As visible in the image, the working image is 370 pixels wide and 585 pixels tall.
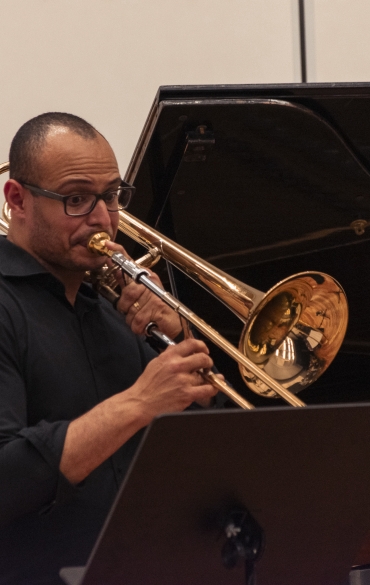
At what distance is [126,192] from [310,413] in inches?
42.4

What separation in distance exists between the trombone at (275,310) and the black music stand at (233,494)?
693mm

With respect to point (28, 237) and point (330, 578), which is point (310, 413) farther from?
point (28, 237)

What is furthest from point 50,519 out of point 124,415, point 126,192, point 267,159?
point 267,159

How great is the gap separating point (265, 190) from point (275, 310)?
374mm

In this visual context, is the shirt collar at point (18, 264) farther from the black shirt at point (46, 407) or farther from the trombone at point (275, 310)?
the trombone at point (275, 310)

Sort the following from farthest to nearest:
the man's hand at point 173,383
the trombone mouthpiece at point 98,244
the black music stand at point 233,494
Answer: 1. the trombone mouthpiece at point 98,244
2. the man's hand at point 173,383
3. the black music stand at point 233,494

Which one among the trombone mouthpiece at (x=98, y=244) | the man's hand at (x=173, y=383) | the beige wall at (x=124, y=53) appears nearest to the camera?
the man's hand at (x=173, y=383)

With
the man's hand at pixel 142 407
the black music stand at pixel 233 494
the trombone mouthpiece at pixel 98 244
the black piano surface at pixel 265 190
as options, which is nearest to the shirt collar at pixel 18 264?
the trombone mouthpiece at pixel 98 244

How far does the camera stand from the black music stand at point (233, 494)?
1390mm

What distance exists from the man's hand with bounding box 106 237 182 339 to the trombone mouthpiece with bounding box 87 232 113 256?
0.13 meters

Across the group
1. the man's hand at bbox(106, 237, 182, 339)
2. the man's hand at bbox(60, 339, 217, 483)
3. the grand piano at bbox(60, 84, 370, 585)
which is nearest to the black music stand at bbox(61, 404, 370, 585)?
the grand piano at bbox(60, 84, 370, 585)

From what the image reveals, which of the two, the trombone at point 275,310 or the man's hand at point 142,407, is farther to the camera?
the trombone at point 275,310

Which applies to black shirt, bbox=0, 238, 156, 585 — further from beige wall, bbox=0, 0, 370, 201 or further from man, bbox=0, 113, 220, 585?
beige wall, bbox=0, 0, 370, 201

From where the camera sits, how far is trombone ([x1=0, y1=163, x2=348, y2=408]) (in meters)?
2.24
